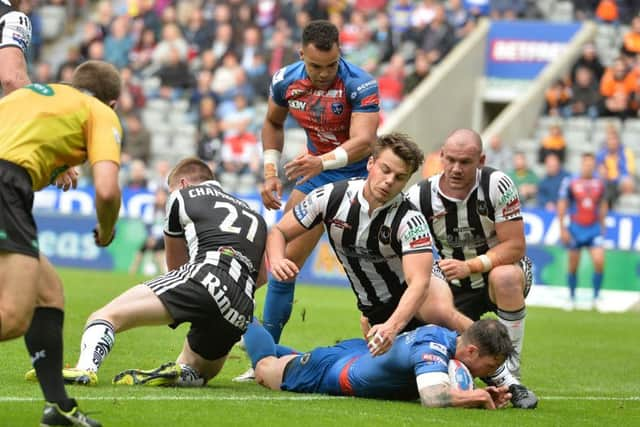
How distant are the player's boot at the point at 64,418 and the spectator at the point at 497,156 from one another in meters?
17.5

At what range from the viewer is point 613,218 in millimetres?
20406

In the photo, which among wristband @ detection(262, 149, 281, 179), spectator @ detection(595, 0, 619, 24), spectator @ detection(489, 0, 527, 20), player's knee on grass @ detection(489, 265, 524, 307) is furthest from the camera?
spectator @ detection(489, 0, 527, 20)

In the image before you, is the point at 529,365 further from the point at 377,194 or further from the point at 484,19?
the point at 484,19

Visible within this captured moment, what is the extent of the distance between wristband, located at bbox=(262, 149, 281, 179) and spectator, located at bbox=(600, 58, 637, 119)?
599 inches

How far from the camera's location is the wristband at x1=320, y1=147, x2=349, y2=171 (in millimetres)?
9156

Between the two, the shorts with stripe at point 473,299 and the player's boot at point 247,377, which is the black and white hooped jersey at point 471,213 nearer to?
the shorts with stripe at point 473,299

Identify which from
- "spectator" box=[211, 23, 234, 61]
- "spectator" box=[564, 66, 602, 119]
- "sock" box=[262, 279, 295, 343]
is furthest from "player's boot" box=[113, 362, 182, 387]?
"spectator" box=[211, 23, 234, 61]

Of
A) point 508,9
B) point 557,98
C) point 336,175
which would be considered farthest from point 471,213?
point 508,9

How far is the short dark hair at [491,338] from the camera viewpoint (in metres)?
7.49

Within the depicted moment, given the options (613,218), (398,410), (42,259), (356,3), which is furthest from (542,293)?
(42,259)

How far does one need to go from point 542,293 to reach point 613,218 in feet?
5.79

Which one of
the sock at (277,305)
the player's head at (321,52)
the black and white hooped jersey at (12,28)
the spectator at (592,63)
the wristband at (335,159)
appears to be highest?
the black and white hooped jersey at (12,28)

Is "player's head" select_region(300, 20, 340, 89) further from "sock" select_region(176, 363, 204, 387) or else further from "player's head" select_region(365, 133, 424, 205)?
"sock" select_region(176, 363, 204, 387)

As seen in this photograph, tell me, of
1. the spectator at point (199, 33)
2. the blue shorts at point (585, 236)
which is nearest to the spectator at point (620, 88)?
the blue shorts at point (585, 236)
